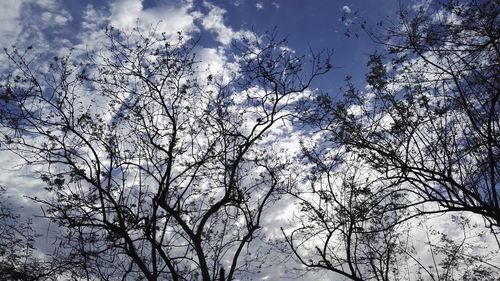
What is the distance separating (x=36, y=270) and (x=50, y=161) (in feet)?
9.08

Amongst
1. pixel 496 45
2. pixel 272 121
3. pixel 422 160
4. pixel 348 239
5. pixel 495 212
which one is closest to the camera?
pixel 496 45

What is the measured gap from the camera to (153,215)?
9617 mm

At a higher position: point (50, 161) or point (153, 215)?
point (50, 161)

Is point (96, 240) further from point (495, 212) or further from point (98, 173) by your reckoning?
point (495, 212)

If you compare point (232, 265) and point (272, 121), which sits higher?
point (272, 121)

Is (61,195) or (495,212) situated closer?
(495,212)

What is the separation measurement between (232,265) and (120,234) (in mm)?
3590

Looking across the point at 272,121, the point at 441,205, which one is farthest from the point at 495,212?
the point at 272,121

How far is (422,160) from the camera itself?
738cm

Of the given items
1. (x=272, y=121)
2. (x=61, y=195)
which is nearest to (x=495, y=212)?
(x=272, y=121)

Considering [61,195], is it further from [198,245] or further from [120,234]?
[198,245]

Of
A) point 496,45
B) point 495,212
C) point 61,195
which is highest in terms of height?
point 61,195

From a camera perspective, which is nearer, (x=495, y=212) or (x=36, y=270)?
(x=495, y=212)

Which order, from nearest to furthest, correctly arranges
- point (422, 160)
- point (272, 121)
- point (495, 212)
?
point (495, 212), point (422, 160), point (272, 121)
